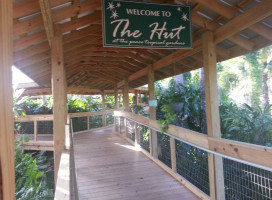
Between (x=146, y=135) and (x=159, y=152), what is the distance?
1068mm

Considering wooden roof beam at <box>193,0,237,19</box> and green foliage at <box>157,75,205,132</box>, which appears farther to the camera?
green foliage at <box>157,75,205,132</box>

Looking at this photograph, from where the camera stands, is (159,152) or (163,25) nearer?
(163,25)

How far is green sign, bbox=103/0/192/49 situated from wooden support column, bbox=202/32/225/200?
345 mm

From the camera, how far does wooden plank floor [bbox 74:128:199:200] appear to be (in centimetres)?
353

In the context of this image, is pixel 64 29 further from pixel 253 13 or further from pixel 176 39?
pixel 253 13

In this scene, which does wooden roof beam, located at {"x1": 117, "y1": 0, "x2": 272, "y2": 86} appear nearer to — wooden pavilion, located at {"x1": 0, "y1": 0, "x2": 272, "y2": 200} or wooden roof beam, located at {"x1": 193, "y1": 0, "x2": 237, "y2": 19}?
wooden pavilion, located at {"x1": 0, "y1": 0, "x2": 272, "y2": 200}

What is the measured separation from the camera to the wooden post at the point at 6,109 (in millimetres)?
501

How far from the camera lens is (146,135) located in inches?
253

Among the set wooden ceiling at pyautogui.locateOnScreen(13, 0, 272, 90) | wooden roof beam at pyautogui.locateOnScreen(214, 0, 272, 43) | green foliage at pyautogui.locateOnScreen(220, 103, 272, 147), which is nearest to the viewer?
wooden roof beam at pyautogui.locateOnScreen(214, 0, 272, 43)

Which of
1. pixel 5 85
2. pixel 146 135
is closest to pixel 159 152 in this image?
pixel 146 135

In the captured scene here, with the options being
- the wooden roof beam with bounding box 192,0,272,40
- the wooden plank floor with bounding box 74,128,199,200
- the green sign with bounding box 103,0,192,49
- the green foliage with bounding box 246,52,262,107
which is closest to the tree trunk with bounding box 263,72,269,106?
the green foliage with bounding box 246,52,262,107

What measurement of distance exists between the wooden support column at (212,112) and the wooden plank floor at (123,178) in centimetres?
58

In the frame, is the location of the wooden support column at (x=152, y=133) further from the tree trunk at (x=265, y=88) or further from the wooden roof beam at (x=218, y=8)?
the tree trunk at (x=265, y=88)

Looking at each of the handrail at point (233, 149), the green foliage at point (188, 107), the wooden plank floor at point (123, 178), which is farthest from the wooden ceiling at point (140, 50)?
the wooden plank floor at point (123, 178)
